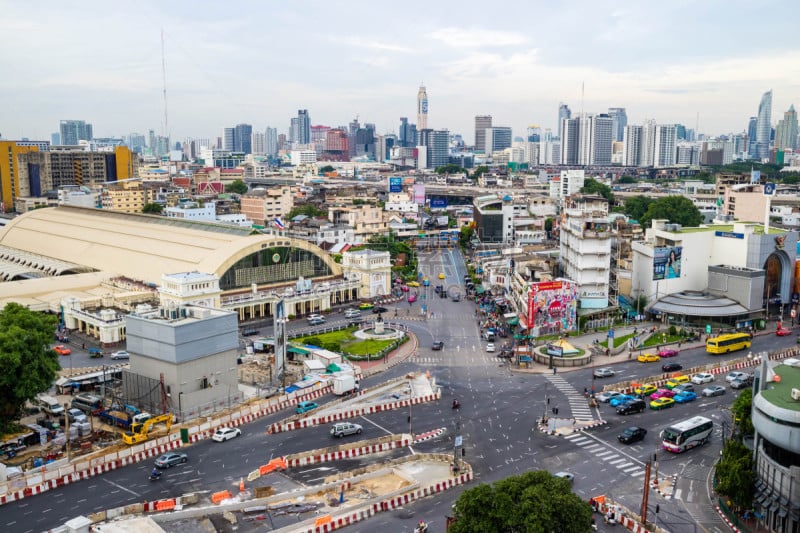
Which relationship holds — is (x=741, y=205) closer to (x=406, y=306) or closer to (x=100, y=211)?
(x=406, y=306)

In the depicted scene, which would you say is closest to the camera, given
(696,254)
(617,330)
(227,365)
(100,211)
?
(227,365)

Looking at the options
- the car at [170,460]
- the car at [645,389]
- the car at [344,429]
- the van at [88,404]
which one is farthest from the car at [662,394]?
the van at [88,404]

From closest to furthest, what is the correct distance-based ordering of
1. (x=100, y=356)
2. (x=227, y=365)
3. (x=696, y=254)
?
(x=227, y=365) < (x=100, y=356) < (x=696, y=254)

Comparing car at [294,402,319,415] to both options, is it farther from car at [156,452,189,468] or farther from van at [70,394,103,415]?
van at [70,394,103,415]

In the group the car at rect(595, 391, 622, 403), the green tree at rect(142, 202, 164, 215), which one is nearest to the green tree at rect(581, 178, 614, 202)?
the green tree at rect(142, 202, 164, 215)

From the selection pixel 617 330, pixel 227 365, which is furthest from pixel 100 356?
pixel 617 330

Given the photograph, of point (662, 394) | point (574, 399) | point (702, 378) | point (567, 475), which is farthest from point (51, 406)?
point (702, 378)

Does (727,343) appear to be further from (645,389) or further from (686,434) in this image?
(686,434)
